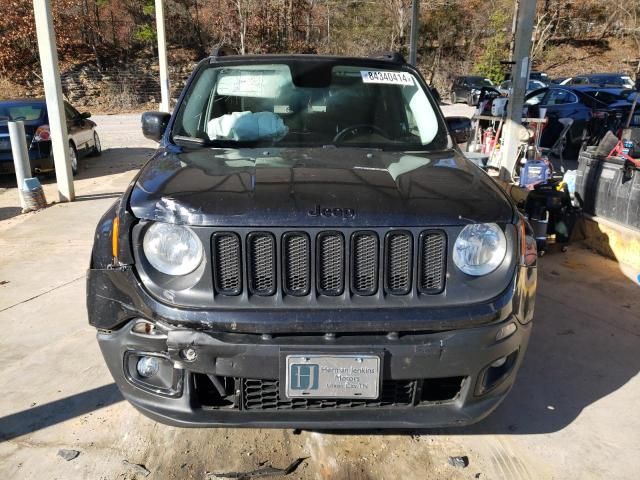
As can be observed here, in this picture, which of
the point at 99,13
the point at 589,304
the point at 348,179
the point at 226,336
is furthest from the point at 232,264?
the point at 99,13

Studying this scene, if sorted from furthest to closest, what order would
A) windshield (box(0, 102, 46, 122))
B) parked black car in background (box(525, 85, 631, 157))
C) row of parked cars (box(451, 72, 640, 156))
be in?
1. parked black car in background (box(525, 85, 631, 157))
2. row of parked cars (box(451, 72, 640, 156))
3. windshield (box(0, 102, 46, 122))

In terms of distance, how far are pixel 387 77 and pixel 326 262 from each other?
1950 millimetres

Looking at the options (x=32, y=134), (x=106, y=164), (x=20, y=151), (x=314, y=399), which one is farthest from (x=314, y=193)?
(x=106, y=164)

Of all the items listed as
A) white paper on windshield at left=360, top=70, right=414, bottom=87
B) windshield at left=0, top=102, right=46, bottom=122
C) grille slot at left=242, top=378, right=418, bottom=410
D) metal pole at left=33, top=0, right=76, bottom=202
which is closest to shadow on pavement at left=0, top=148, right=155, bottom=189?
windshield at left=0, top=102, right=46, bottom=122

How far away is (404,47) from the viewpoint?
1523 inches

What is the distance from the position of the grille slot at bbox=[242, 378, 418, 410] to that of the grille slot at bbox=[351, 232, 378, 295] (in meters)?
0.40

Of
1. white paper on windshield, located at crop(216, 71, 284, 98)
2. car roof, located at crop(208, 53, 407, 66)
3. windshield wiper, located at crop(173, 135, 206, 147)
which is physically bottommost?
windshield wiper, located at crop(173, 135, 206, 147)

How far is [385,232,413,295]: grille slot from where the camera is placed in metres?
2.28

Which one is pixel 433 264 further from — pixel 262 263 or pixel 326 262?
pixel 262 263

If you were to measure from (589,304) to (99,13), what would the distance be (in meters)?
37.8

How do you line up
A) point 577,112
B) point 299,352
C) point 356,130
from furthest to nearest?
point 577,112 → point 356,130 → point 299,352

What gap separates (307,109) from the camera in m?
3.59

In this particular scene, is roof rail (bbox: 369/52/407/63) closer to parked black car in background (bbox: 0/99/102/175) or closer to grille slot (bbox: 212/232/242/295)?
grille slot (bbox: 212/232/242/295)

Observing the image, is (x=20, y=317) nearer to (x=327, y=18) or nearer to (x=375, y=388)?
(x=375, y=388)
